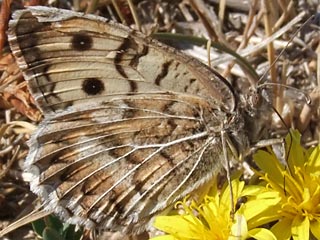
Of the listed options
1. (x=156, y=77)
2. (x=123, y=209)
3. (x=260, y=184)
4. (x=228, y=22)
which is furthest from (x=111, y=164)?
(x=228, y=22)

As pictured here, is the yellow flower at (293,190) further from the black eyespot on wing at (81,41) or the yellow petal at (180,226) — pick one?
the black eyespot on wing at (81,41)

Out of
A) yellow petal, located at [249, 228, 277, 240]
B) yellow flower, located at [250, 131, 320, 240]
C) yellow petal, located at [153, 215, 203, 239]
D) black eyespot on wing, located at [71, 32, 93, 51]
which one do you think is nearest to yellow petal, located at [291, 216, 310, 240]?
yellow flower, located at [250, 131, 320, 240]

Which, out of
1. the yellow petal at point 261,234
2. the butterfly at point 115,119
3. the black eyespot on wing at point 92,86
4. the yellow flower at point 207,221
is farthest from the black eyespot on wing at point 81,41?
the yellow petal at point 261,234

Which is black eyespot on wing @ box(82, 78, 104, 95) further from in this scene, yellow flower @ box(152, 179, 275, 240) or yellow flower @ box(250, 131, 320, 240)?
yellow flower @ box(250, 131, 320, 240)

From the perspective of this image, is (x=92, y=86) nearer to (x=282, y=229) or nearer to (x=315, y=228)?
(x=282, y=229)

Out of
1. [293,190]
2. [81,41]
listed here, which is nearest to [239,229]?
[293,190]

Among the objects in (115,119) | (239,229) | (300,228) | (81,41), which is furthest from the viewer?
(115,119)

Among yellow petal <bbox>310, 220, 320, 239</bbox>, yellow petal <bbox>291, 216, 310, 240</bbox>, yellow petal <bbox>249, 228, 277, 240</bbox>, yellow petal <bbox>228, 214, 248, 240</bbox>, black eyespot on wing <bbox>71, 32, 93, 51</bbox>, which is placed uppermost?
black eyespot on wing <bbox>71, 32, 93, 51</bbox>

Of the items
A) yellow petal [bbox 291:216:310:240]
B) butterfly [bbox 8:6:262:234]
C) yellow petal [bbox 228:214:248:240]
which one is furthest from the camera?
butterfly [bbox 8:6:262:234]
